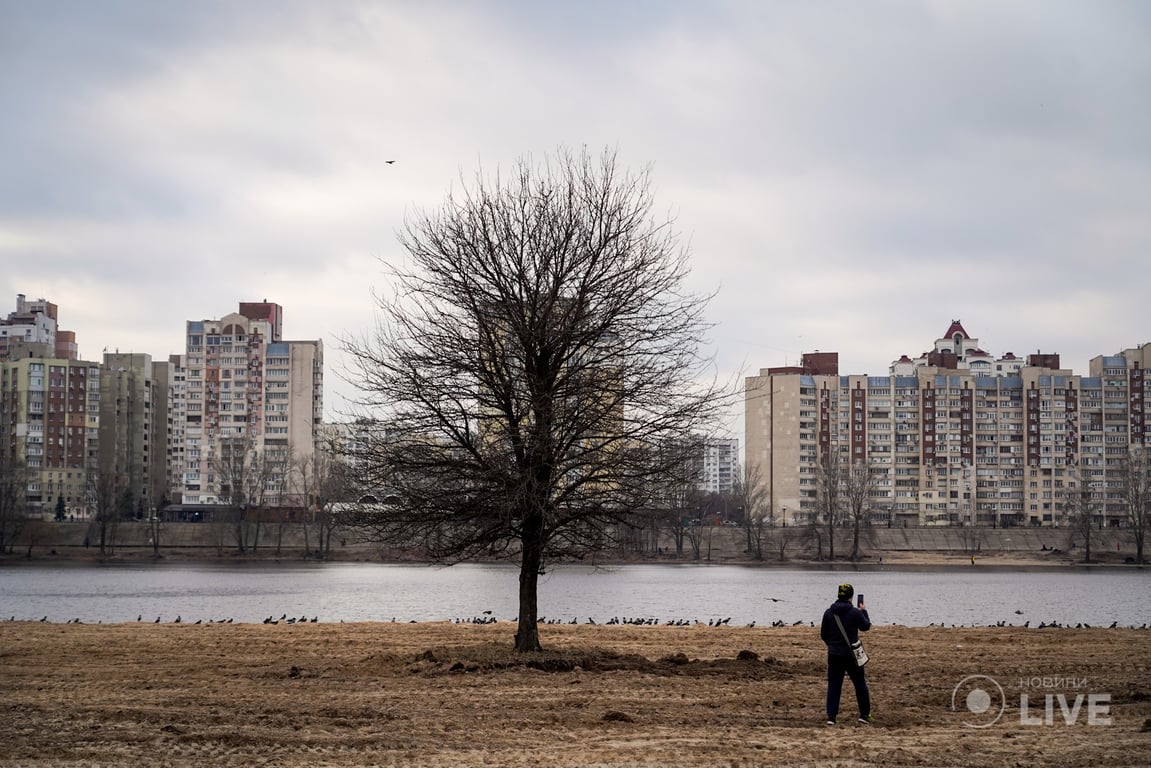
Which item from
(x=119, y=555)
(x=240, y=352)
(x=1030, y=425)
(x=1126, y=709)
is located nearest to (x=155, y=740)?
(x=1126, y=709)

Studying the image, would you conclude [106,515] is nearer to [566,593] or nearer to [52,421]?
[52,421]

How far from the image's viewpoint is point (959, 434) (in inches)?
6870

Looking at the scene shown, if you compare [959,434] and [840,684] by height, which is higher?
[959,434]

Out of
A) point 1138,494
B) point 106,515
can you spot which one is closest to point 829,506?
point 1138,494

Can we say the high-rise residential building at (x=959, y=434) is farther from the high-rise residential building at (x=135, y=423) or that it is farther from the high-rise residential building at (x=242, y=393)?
the high-rise residential building at (x=135, y=423)

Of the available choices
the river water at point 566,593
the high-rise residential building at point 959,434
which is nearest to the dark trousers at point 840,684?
the river water at point 566,593

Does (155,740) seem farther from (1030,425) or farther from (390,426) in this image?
(1030,425)

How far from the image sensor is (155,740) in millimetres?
14203

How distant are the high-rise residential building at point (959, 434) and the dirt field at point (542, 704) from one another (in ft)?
489

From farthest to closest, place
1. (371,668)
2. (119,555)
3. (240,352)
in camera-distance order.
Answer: (240,352) → (119,555) → (371,668)

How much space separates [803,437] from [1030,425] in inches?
1395

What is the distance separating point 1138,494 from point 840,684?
447 feet

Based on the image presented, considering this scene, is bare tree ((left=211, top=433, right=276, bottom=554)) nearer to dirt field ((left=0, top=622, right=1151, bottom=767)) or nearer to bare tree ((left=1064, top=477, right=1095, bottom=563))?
bare tree ((left=1064, top=477, right=1095, bottom=563))

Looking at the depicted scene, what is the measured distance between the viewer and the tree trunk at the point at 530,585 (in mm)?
22547
